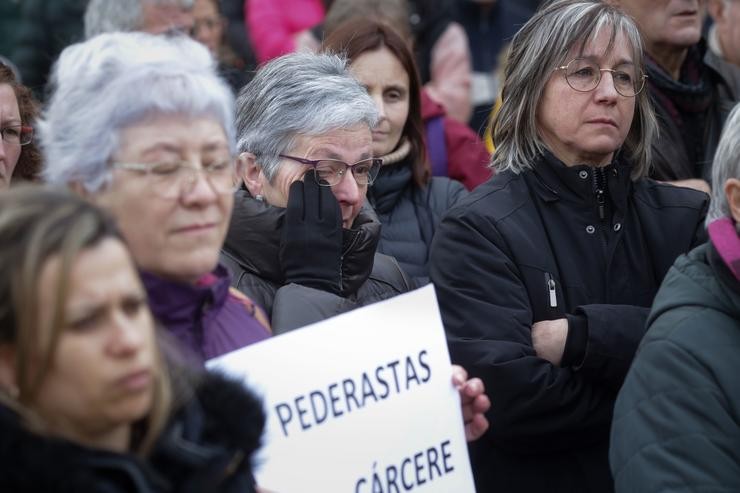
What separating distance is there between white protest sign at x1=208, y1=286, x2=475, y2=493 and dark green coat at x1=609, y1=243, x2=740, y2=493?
478 mm

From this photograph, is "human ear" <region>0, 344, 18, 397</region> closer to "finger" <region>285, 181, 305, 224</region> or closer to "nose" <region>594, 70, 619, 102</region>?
"finger" <region>285, 181, 305, 224</region>

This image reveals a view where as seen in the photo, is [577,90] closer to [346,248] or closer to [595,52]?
[595,52]

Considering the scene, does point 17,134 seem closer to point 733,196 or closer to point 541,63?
point 541,63

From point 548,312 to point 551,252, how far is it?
0.21 m

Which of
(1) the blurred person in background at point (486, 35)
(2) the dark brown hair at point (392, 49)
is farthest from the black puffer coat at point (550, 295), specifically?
(1) the blurred person in background at point (486, 35)

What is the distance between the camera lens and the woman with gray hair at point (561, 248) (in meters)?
3.88

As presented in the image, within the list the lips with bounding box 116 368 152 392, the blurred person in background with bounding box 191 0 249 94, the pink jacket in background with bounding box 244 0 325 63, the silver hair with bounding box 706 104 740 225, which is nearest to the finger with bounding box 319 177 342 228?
the silver hair with bounding box 706 104 740 225

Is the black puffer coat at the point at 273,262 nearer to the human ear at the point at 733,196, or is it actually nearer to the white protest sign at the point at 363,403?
the white protest sign at the point at 363,403

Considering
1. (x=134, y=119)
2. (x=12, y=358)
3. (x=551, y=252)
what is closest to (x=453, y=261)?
(x=551, y=252)

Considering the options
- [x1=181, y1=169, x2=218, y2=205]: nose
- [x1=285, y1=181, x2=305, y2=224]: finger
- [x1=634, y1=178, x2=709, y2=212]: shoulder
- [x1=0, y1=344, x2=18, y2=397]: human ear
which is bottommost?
[x1=634, y1=178, x2=709, y2=212]: shoulder

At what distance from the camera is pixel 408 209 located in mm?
5109

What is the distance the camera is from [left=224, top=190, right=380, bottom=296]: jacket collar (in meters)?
3.83

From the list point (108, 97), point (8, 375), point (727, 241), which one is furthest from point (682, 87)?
point (8, 375)

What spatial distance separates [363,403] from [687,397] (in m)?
0.84
